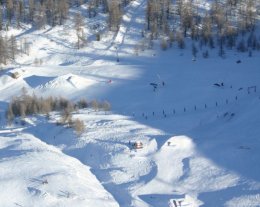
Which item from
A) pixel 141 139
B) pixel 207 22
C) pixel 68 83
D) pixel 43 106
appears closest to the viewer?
pixel 141 139

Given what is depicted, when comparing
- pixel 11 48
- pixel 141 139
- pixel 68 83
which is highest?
pixel 141 139

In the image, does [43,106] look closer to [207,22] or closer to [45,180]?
[45,180]

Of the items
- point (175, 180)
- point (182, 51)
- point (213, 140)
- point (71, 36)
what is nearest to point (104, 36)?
point (71, 36)

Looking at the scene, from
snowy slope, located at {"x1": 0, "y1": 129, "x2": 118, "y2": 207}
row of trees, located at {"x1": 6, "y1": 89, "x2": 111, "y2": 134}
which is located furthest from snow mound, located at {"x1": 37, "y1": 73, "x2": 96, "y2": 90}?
snowy slope, located at {"x1": 0, "y1": 129, "x2": 118, "y2": 207}

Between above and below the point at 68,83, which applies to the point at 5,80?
below

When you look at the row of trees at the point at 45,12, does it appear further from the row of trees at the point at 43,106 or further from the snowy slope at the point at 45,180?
the snowy slope at the point at 45,180

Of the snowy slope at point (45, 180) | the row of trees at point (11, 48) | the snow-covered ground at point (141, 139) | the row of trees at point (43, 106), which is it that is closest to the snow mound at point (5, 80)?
the snow-covered ground at point (141, 139)

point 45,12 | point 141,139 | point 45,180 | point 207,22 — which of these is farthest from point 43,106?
point 45,12
